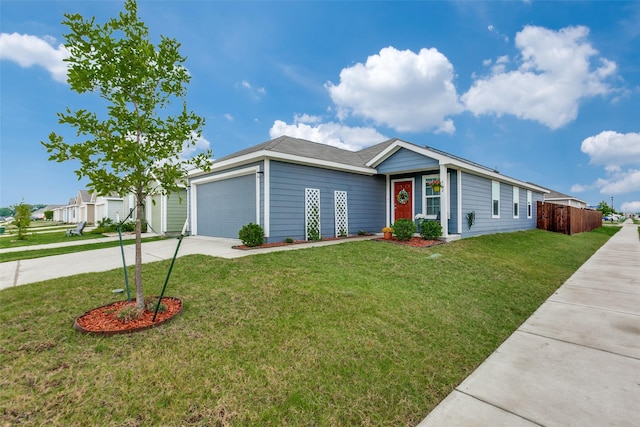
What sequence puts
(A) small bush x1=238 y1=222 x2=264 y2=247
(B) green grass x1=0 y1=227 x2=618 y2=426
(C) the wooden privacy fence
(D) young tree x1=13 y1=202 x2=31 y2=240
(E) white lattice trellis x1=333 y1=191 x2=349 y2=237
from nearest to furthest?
(B) green grass x1=0 y1=227 x2=618 y2=426, (A) small bush x1=238 y1=222 x2=264 y2=247, (E) white lattice trellis x1=333 y1=191 x2=349 y2=237, (D) young tree x1=13 y1=202 x2=31 y2=240, (C) the wooden privacy fence

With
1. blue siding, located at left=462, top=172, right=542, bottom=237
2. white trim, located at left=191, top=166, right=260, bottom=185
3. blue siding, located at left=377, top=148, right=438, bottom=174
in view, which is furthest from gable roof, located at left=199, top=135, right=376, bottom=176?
blue siding, located at left=462, top=172, right=542, bottom=237

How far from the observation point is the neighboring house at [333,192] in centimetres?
894

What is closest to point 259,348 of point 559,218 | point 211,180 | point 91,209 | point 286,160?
point 286,160

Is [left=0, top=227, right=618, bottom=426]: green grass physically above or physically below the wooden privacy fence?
below

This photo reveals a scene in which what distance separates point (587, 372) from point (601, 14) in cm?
1339

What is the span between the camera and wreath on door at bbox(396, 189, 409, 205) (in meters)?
11.4

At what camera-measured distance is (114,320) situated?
124 inches

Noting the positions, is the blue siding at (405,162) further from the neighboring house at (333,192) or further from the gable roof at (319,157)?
the gable roof at (319,157)

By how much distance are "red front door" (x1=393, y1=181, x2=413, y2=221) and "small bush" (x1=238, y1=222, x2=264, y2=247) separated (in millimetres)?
6062

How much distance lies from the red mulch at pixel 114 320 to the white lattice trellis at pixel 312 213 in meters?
6.14

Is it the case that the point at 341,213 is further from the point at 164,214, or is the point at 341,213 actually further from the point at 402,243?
the point at 164,214

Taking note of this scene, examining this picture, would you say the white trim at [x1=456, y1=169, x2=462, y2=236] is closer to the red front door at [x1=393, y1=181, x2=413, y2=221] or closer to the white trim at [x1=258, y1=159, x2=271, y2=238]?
the red front door at [x1=393, y1=181, x2=413, y2=221]

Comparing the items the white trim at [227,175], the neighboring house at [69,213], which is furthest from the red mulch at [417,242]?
the neighboring house at [69,213]

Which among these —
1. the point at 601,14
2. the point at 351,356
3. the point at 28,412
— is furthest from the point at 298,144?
the point at 601,14
